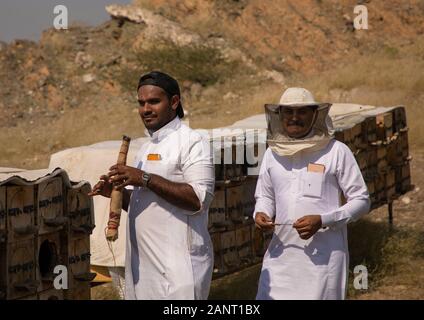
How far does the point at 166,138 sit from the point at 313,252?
3.23 ft

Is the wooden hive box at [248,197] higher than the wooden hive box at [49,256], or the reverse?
the wooden hive box at [248,197]

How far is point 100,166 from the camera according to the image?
7.48 meters

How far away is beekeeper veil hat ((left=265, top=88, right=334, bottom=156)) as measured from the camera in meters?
4.69

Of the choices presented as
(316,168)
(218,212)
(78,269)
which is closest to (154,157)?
(316,168)

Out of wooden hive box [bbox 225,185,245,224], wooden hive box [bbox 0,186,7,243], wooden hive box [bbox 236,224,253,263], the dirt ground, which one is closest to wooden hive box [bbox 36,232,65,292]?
wooden hive box [bbox 0,186,7,243]

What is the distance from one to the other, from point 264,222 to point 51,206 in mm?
1328

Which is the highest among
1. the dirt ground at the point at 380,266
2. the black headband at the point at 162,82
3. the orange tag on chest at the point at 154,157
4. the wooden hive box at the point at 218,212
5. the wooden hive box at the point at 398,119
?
the wooden hive box at the point at 398,119

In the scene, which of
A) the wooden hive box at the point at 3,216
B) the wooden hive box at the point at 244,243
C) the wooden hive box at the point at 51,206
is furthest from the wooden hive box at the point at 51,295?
the wooden hive box at the point at 244,243

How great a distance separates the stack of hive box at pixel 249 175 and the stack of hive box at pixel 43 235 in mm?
1366

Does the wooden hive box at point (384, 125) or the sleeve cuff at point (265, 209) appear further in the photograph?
the wooden hive box at point (384, 125)

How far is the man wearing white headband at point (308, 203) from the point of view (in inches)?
184

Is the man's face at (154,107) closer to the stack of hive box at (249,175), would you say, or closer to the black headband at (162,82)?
the black headband at (162,82)

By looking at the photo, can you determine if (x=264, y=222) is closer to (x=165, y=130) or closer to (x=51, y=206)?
(x=165, y=130)
